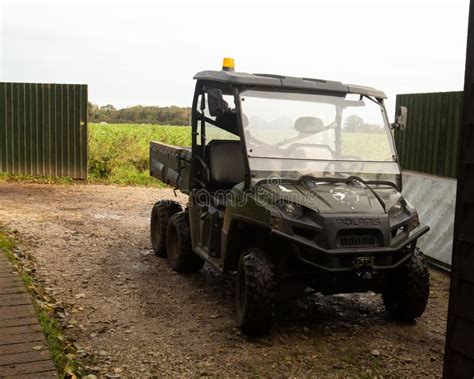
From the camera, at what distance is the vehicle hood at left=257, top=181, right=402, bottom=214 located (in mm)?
4277

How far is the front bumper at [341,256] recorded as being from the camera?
4.12m

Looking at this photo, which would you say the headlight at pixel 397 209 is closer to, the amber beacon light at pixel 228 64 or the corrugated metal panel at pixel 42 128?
the amber beacon light at pixel 228 64

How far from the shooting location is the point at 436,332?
476 centimetres

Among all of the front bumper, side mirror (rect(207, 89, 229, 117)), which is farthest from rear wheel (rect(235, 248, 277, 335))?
side mirror (rect(207, 89, 229, 117))

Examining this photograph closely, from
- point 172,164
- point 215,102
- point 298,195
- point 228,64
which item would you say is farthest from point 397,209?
point 172,164

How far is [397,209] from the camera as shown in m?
4.58

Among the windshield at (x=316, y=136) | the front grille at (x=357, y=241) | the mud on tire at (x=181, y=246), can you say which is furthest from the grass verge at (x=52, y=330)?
the front grille at (x=357, y=241)

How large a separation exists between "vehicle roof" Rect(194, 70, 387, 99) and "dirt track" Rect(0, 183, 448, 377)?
6.82 feet

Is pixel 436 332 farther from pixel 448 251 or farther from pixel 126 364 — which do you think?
pixel 126 364

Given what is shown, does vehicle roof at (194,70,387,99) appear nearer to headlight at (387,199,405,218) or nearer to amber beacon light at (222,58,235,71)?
amber beacon light at (222,58,235,71)

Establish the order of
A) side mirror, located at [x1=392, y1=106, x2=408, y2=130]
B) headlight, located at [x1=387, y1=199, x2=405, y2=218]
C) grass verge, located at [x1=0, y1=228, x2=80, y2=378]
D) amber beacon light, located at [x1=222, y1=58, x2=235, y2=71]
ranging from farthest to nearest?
amber beacon light, located at [x1=222, y1=58, x2=235, y2=71], side mirror, located at [x1=392, y1=106, x2=408, y2=130], headlight, located at [x1=387, y1=199, x2=405, y2=218], grass verge, located at [x1=0, y1=228, x2=80, y2=378]

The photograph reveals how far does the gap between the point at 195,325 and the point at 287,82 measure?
230 centimetres

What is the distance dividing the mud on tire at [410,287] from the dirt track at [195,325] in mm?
173

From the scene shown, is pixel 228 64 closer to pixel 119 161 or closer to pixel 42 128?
pixel 42 128
